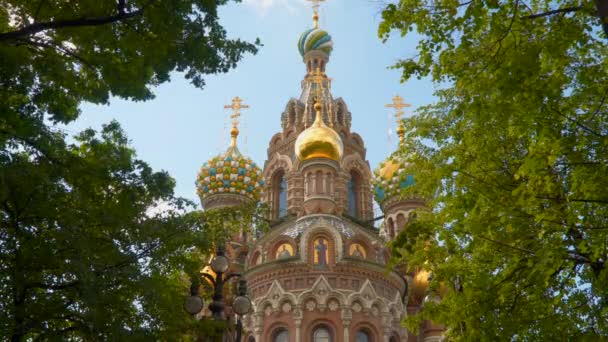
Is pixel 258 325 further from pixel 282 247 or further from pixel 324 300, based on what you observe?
pixel 282 247

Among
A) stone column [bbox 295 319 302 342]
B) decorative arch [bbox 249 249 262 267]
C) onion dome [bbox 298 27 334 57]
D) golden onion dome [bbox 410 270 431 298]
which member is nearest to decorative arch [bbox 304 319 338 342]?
stone column [bbox 295 319 302 342]

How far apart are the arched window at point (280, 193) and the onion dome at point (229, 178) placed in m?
0.80

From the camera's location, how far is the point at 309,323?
73.2 feet

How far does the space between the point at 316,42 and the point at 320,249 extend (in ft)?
63.8

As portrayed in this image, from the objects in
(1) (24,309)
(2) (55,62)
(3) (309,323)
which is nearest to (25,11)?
(2) (55,62)

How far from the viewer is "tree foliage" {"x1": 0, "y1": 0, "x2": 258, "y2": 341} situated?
7.47 m

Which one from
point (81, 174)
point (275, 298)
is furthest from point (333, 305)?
point (81, 174)

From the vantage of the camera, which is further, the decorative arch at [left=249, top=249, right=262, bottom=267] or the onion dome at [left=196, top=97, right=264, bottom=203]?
the onion dome at [left=196, top=97, right=264, bottom=203]

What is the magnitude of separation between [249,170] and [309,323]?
44.1 feet

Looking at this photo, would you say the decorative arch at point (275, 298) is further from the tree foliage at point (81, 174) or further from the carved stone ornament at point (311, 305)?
the tree foliage at point (81, 174)

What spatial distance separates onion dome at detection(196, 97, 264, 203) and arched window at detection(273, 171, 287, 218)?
801 mm

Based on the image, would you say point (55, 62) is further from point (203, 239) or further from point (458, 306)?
point (458, 306)

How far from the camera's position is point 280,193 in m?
34.5

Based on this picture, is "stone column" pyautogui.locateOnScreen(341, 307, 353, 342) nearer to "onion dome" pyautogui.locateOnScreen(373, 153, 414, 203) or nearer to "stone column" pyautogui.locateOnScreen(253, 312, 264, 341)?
"stone column" pyautogui.locateOnScreen(253, 312, 264, 341)
